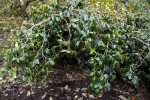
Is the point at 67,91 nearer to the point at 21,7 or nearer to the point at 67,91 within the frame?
the point at 67,91

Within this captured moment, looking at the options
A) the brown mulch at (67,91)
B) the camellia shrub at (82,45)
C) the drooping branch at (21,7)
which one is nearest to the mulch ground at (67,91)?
the brown mulch at (67,91)

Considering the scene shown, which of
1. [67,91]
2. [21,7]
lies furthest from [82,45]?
[21,7]

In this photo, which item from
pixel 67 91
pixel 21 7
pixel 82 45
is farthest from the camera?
pixel 21 7

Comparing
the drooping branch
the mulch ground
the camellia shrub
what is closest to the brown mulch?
the mulch ground

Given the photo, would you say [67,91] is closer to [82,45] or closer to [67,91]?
[67,91]

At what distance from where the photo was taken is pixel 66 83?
2283 millimetres

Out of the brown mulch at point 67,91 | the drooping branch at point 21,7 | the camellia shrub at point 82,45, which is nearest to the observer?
the camellia shrub at point 82,45

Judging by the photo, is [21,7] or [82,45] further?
[21,7]

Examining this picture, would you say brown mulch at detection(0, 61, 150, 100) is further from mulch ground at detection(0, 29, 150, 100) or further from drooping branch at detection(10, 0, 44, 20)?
drooping branch at detection(10, 0, 44, 20)

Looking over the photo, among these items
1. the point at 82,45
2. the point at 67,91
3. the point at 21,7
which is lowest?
the point at 67,91

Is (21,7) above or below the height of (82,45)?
above

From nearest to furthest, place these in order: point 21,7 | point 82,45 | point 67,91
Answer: point 82,45
point 67,91
point 21,7

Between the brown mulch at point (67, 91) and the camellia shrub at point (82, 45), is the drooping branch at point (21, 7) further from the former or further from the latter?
the brown mulch at point (67, 91)

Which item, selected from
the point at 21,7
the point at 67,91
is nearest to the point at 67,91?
the point at 67,91
